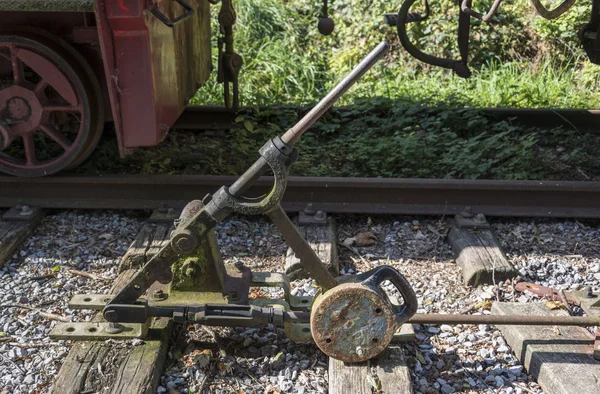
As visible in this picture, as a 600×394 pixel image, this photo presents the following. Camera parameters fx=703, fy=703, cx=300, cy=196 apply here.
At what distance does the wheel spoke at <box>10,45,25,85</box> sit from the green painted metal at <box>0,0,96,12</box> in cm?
69

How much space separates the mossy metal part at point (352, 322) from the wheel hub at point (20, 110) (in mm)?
2520

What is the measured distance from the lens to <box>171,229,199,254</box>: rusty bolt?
117 inches

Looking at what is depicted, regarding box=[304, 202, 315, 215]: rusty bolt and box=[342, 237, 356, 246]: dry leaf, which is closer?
box=[342, 237, 356, 246]: dry leaf

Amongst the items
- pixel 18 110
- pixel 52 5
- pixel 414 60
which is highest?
pixel 52 5

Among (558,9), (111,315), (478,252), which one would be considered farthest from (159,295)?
(558,9)

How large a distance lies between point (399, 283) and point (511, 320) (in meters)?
0.58

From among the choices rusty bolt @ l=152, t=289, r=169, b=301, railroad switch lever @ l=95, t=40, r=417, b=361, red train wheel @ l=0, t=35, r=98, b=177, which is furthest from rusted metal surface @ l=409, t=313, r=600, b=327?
red train wheel @ l=0, t=35, r=98, b=177

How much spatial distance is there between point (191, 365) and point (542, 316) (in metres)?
1.62

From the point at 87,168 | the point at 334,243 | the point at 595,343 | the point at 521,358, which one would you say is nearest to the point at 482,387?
the point at 521,358

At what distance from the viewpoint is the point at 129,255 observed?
4074mm

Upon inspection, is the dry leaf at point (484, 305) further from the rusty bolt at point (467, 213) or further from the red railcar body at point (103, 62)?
the red railcar body at point (103, 62)

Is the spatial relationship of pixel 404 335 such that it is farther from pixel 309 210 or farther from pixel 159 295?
pixel 309 210

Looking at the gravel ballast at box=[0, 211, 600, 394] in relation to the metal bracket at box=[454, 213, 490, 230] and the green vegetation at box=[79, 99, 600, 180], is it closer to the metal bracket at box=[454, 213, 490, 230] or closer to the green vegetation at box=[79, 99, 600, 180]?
the metal bracket at box=[454, 213, 490, 230]

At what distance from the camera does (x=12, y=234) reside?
14.3ft
